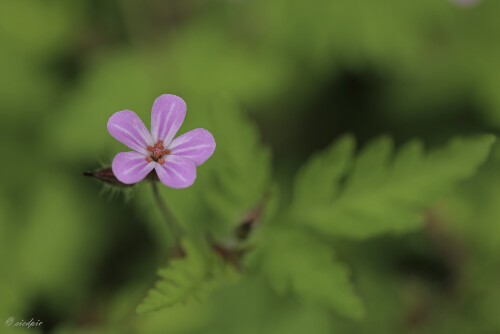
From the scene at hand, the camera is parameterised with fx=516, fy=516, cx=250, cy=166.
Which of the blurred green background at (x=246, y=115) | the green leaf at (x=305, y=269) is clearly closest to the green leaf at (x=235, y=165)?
the green leaf at (x=305, y=269)

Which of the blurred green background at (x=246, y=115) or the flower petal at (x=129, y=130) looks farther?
the blurred green background at (x=246, y=115)

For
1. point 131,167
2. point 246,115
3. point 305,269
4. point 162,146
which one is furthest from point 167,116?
point 246,115

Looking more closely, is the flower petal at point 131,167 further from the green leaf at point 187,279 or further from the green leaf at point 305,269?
the green leaf at point 305,269

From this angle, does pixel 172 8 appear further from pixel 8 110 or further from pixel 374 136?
pixel 374 136

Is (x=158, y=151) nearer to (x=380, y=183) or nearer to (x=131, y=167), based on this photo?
(x=131, y=167)

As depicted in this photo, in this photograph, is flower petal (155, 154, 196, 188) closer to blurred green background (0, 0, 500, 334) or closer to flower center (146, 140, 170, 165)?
flower center (146, 140, 170, 165)

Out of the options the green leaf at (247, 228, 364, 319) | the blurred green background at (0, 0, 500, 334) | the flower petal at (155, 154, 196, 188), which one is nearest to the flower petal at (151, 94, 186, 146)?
the flower petal at (155, 154, 196, 188)

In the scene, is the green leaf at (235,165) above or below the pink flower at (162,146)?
above

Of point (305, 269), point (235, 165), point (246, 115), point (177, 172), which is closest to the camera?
point (177, 172)
